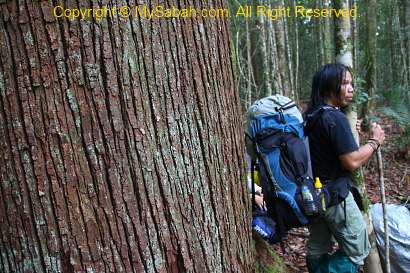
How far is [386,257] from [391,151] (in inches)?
208

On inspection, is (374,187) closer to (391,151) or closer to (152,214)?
(391,151)

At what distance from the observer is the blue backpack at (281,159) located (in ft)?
7.80

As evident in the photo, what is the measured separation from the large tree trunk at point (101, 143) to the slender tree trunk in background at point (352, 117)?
225 centimetres

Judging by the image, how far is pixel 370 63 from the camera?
29.7 ft

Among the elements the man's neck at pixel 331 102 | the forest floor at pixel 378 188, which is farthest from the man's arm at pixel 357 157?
the forest floor at pixel 378 188

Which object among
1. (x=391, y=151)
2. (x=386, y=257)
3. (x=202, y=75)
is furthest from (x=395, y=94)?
(x=202, y=75)

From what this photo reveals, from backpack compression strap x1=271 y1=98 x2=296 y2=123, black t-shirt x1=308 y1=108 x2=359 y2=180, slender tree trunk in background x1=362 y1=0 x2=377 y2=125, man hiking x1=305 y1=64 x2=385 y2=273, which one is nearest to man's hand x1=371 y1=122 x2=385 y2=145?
man hiking x1=305 y1=64 x2=385 y2=273

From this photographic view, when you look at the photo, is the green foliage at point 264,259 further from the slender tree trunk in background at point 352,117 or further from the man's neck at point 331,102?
the slender tree trunk in background at point 352,117

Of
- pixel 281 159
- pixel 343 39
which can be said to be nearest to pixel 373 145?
pixel 281 159

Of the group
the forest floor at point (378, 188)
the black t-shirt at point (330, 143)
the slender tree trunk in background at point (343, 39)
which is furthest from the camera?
the forest floor at point (378, 188)

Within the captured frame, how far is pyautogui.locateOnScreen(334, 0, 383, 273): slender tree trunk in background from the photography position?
323 cm

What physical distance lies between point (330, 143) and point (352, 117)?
624 mm

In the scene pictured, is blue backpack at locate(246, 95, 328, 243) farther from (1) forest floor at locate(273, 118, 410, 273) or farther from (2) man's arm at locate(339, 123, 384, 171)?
(1) forest floor at locate(273, 118, 410, 273)

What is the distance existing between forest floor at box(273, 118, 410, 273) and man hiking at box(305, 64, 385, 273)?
0.61 m
